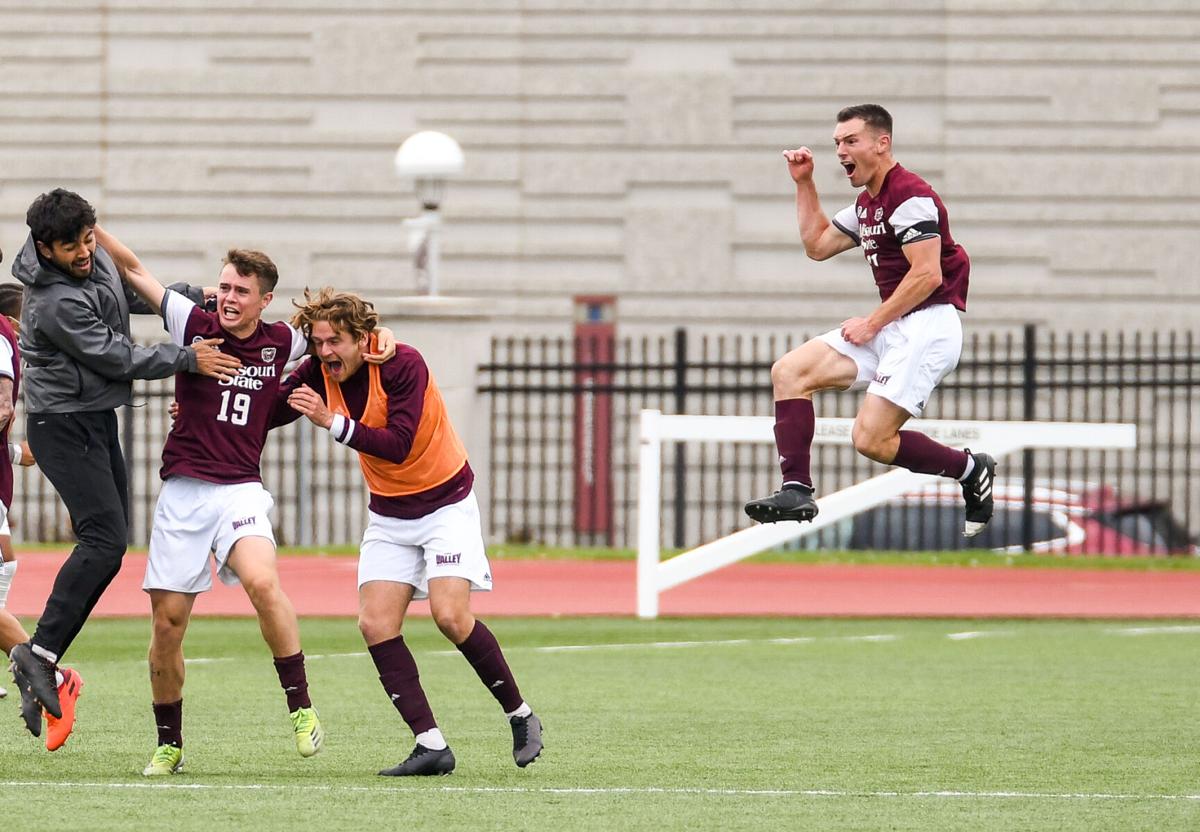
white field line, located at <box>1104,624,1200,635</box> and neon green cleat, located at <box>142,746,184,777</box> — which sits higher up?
neon green cleat, located at <box>142,746,184,777</box>

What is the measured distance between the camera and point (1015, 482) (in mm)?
22969

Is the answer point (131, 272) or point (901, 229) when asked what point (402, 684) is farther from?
point (901, 229)

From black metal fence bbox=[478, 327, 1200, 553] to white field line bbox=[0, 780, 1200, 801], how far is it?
460 inches

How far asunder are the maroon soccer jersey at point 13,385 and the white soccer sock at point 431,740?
7.79 feet

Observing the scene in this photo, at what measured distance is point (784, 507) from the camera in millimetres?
9219

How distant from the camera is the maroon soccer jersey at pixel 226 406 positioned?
8.16m

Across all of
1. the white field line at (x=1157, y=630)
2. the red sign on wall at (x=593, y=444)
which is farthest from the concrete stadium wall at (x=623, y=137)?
the white field line at (x=1157, y=630)

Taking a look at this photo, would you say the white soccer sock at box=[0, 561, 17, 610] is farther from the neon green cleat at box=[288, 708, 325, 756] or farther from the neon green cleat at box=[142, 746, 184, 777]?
the neon green cleat at box=[288, 708, 325, 756]

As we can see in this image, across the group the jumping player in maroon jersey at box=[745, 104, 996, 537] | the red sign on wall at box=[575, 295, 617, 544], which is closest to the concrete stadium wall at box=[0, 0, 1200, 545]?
the red sign on wall at box=[575, 295, 617, 544]

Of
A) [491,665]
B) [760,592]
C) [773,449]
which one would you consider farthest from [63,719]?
[773,449]

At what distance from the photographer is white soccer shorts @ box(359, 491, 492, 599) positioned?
8.23 m

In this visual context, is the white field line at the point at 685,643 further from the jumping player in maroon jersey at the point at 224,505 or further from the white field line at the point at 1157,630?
the jumping player in maroon jersey at the point at 224,505

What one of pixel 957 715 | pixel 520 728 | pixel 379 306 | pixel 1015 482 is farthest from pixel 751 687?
pixel 1015 482

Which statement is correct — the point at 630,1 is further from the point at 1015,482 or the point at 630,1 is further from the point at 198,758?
the point at 198,758
